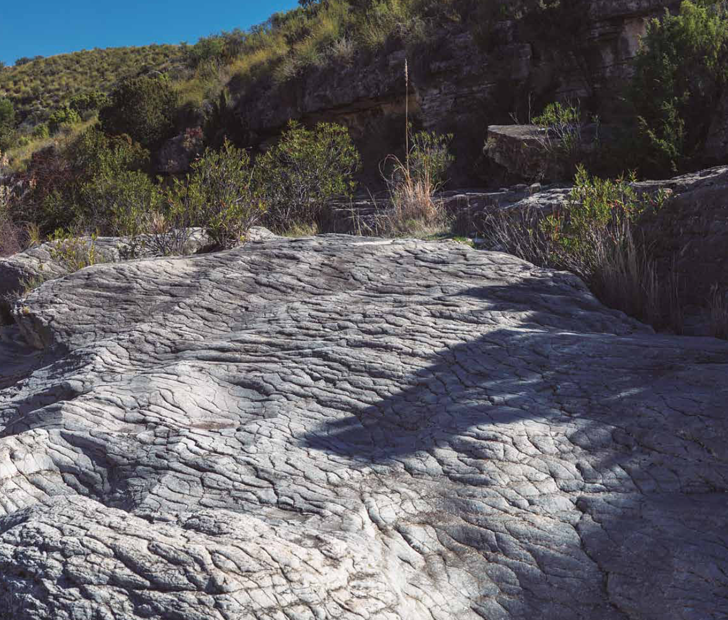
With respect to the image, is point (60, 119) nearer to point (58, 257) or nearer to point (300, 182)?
point (300, 182)

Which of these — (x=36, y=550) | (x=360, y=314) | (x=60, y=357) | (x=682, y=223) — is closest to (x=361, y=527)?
(x=36, y=550)

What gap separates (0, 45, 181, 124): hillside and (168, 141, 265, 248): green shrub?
30534mm

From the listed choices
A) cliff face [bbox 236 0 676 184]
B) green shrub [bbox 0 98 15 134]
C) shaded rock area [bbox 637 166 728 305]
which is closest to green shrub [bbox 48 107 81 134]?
green shrub [bbox 0 98 15 134]

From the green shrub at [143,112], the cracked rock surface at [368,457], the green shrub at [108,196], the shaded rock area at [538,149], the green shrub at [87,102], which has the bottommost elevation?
the cracked rock surface at [368,457]

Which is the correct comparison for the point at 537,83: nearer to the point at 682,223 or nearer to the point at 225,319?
the point at 682,223

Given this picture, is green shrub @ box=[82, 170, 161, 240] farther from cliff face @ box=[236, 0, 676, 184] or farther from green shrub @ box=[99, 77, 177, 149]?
green shrub @ box=[99, 77, 177, 149]

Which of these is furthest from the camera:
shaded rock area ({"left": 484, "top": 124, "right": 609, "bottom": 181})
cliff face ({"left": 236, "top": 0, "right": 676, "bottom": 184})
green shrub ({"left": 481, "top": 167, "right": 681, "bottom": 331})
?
cliff face ({"left": 236, "top": 0, "right": 676, "bottom": 184})

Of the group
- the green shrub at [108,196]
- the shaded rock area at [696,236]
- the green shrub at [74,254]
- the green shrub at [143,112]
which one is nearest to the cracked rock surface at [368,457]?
the shaded rock area at [696,236]

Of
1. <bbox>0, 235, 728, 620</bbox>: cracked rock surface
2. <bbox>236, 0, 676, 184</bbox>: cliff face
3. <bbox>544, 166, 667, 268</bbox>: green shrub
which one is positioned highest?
<bbox>236, 0, 676, 184</bbox>: cliff face

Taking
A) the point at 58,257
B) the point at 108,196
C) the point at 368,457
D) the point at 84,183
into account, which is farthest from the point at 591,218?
the point at 84,183

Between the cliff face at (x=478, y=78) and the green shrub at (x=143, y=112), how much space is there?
560cm

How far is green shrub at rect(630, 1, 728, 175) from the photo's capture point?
9367 mm

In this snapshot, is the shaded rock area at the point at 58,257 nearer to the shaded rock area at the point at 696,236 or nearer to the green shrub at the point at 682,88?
the shaded rock area at the point at 696,236

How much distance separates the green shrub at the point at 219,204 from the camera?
776 cm
